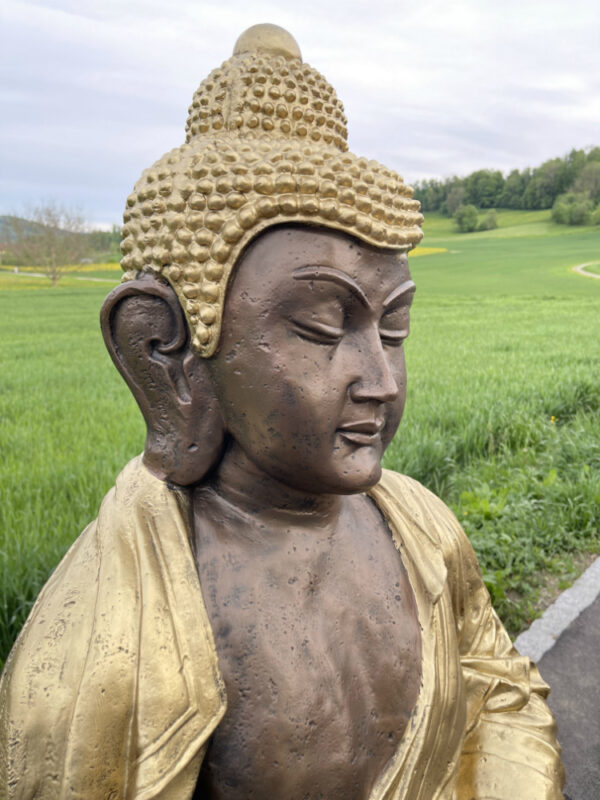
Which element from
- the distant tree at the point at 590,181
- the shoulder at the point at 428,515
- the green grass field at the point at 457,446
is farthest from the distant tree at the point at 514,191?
the shoulder at the point at 428,515

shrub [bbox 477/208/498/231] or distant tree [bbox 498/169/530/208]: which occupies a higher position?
distant tree [bbox 498/169/530/208]

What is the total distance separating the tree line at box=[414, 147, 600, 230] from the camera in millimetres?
53562

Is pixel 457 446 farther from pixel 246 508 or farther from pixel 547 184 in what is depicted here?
pixel 547 184

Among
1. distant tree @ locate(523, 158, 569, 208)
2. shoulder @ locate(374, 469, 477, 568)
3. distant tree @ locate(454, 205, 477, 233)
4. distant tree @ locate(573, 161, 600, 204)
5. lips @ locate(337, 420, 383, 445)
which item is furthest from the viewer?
distant tree @ locate(523, 158, 569, 208)


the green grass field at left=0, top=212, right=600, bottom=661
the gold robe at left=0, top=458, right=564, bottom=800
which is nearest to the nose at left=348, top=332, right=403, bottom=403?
the gold robe at left=0, top=458, right=564, bottom=800

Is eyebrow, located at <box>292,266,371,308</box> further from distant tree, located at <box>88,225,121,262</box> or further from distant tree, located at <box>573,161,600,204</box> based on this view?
distant tree, located at <box>573,161,600,204</box>

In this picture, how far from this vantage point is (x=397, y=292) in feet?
3.81

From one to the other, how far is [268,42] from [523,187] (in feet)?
205

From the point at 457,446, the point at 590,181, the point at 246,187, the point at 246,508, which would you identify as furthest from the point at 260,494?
the point at 590,181

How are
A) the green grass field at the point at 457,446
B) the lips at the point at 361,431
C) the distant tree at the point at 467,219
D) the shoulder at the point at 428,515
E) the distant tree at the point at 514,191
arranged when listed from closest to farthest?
the lips at the point at 361,431, the shoulder at the point at 428,515, the green grass field at the point at 457,446, the distant tree at the point at 467,219, the distant tree at the point at 514,191

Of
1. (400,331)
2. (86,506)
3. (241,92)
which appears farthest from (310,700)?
(86,506)

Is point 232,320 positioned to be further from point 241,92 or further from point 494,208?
point 494,208

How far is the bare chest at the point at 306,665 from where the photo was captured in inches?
45.4

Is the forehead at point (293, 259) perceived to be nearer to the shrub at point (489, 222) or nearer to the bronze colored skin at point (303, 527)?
the bronze colored skin at point (303, 527)
